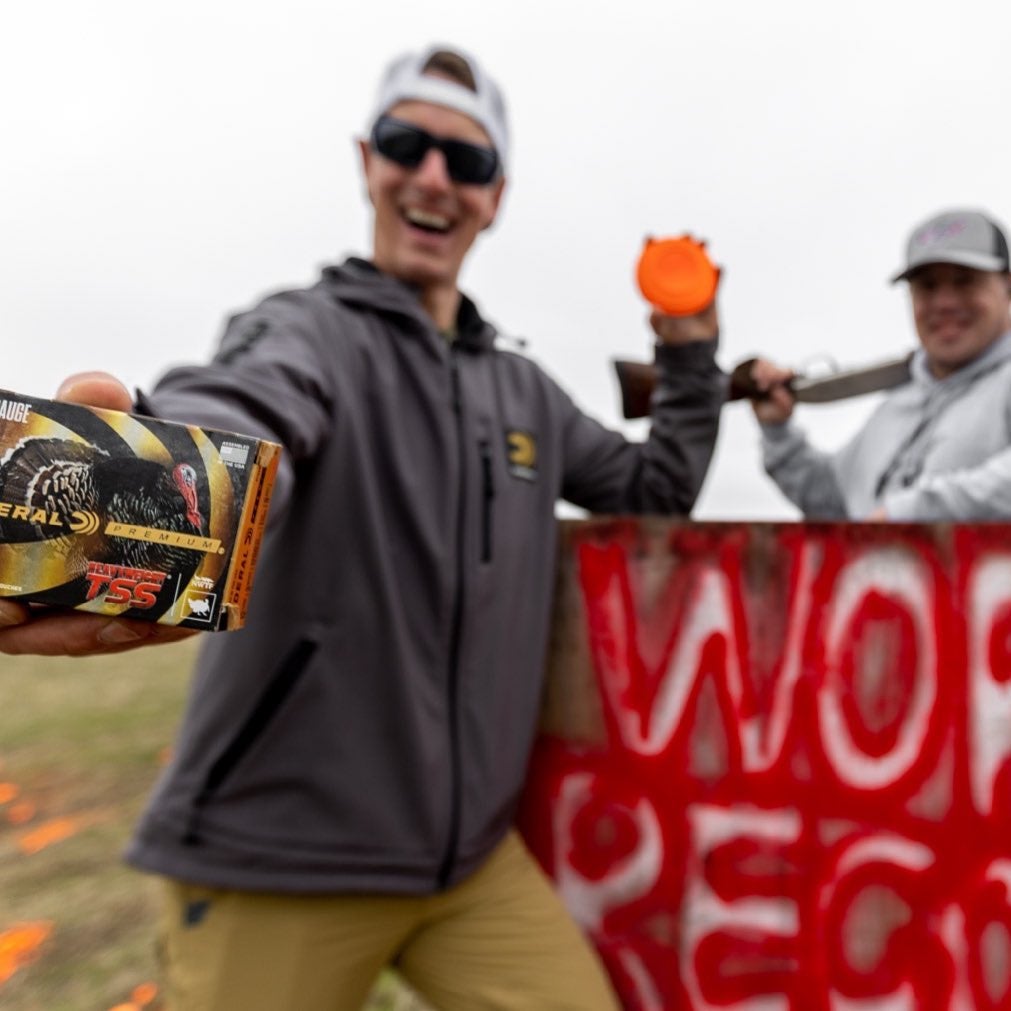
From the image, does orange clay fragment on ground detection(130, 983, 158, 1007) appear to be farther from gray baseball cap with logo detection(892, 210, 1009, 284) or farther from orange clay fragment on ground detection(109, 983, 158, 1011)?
gray baseball cap with logo detection(892, 210, 1009, 284)

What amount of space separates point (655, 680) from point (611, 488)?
51 centimetres

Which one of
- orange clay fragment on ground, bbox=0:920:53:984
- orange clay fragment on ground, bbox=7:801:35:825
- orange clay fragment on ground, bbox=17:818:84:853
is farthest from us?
orange clay fragment on ground, bbox=7:801:35:825

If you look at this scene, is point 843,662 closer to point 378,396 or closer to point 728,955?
point 728,955

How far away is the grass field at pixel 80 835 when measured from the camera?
117 inches

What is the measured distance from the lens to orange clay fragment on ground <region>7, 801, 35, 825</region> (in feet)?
15.0

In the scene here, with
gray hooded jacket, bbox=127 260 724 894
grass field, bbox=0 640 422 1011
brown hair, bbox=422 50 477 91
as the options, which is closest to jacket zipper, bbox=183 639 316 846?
gray hooded jacket, bbox=127 260 724 894

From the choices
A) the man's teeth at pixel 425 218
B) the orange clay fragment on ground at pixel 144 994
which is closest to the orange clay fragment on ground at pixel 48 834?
the orange clay fragment on ground at pixel 144 994

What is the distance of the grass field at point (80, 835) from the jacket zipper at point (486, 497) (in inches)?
69.2

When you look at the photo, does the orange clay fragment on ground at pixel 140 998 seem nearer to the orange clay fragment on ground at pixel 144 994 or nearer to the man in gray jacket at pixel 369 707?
the orange clay fragment on ground at pixel 144 994

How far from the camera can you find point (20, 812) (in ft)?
15.3

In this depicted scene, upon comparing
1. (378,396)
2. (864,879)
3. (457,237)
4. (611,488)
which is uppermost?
(457,237)

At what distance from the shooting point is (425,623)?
1.68m

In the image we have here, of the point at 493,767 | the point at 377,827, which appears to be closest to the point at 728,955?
the point at 493,767

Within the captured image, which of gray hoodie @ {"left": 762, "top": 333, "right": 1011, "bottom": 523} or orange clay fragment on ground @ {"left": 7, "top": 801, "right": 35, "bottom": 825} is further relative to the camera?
orange clay fragment on ground @ {"left": 7, "top": 801, "right": 35, "bottom": 825}
